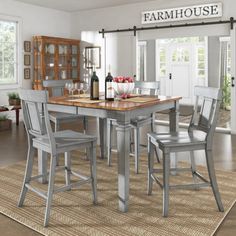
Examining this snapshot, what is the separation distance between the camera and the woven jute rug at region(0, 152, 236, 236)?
2322 millimetres

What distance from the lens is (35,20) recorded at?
7.51 m

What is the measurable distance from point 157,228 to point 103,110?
99 cm

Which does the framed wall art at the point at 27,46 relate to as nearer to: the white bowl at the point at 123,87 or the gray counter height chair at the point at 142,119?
the gray counter height chair at the point at 142,119

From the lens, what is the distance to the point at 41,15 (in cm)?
764

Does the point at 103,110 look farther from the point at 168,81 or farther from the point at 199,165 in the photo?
the point at 168,81

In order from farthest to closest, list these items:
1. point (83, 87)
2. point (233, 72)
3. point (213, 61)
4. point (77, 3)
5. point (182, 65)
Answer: point (182, 65)
point (213, 61)
point (77, 3)
point (233, 72)
point (83, 87)

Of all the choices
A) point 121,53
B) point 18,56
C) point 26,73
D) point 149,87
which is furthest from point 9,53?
point 149,87

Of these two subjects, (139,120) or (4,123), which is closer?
(139,120)

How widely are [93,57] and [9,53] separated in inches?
78.3

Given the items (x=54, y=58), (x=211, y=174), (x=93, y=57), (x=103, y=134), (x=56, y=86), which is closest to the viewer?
(x=211, y=174)

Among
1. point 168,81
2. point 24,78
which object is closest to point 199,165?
point 24,78

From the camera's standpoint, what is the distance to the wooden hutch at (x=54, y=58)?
732 cm

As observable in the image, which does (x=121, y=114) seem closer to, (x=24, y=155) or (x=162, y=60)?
(x=24, y=155)

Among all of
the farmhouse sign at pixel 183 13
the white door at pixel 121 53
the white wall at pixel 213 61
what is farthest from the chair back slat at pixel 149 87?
the white wall at pixel 213 61
